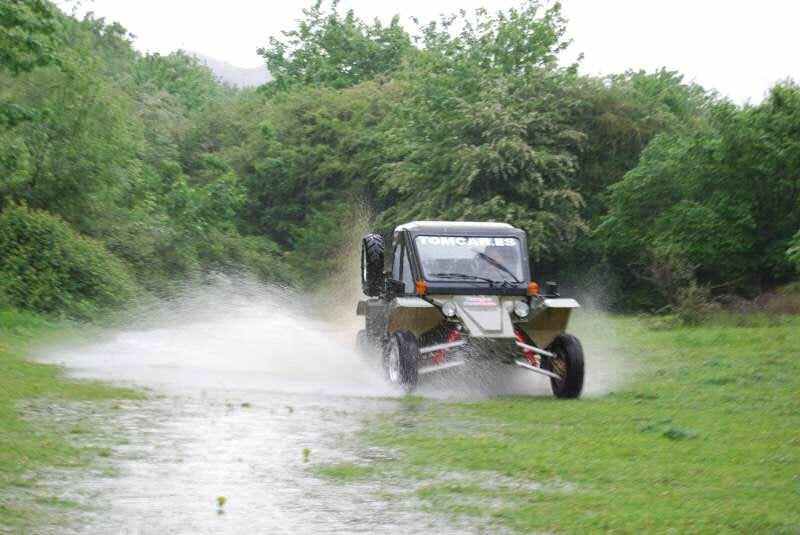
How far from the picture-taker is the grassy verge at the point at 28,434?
886 centimetres

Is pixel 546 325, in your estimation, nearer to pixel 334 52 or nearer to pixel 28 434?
pixel 28 434

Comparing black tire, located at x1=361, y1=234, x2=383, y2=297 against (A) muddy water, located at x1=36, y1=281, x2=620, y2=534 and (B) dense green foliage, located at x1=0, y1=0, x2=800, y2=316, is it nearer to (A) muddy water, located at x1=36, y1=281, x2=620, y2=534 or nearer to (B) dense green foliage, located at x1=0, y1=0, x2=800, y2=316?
(A) muddy water, located at x1=36, y1=281, x2=620, y2=534

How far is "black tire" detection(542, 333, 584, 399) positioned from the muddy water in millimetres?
713

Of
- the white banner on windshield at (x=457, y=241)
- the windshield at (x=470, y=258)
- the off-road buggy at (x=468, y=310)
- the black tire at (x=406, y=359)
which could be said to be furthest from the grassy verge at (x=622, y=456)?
the white banner on windshield at (x=457, y=241)

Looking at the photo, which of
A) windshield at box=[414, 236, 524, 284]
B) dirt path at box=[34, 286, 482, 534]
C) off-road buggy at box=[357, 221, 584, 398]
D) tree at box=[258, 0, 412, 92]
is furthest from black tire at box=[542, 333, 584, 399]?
tree at box=[258, 0, 412, 92]

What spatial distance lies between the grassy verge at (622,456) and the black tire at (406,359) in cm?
102

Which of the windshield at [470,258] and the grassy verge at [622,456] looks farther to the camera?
the windshield at [470,258]

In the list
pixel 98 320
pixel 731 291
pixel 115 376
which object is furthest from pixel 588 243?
pixel 115 376

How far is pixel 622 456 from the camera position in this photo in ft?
37.5

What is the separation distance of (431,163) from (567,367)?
32571mm

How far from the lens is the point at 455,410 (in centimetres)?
1537

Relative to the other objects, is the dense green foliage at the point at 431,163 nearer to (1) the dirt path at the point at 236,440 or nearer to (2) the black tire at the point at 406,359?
(1) the dirt path at the point at 236,440

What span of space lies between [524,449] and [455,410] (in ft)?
11.6

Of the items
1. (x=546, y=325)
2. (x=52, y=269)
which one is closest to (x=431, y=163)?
(x=52, y=269)
